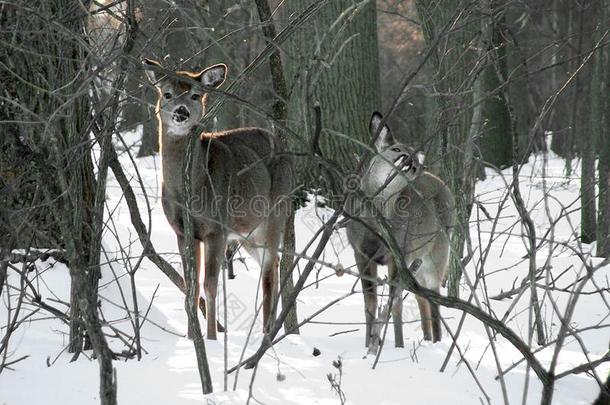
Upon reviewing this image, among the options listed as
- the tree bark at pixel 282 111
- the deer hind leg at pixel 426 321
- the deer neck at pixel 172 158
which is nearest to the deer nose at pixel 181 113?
the deer neck at pixel 172 158

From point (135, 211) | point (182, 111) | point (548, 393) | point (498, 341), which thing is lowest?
point (498, 341)

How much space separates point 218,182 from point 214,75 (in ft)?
2.77

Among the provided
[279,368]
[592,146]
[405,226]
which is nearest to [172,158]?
[405,226]

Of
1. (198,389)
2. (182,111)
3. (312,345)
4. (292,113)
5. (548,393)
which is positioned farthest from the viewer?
(292,113)

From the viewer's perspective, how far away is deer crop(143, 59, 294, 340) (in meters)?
6.78

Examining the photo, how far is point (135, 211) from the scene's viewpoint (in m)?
6.30

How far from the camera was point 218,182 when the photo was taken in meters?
7.12

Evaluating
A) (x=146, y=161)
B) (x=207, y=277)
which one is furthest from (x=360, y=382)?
(x=146, y=161)

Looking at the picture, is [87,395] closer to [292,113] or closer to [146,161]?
[292,113]

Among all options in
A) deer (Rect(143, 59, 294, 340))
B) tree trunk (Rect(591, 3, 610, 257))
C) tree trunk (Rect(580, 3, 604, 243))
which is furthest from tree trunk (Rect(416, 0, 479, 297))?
tree trunk (Rect(580, 3, 604, 243))

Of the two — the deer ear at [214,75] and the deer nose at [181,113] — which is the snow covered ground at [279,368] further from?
the deer ear at [214,75]

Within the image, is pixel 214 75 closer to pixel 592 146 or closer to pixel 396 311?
pixel 396 311

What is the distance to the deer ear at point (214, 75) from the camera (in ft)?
22.5

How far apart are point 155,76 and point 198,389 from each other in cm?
338
